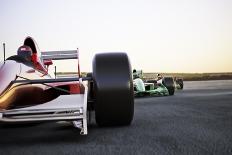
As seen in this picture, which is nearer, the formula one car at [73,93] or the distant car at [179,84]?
the formula one car at [73,93]

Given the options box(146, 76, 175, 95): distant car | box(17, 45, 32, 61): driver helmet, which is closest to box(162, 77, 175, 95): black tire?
box(146, 76, 175, 95): distant car

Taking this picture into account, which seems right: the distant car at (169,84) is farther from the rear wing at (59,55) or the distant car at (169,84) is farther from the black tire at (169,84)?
the rear wing at (59,55)

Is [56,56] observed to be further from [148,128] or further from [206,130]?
[206,130]

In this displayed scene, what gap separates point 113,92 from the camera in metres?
5.39

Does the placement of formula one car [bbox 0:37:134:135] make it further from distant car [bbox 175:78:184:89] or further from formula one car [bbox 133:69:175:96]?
distant car [bbox 175:78:184:89]

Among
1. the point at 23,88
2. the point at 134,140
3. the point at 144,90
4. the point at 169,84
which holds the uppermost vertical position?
the point at 23,88

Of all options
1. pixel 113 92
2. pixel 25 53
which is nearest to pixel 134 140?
pixel 113 92

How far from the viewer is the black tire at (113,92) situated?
5.39m

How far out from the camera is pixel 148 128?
18.2 ft

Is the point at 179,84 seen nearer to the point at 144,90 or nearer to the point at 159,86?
the point at 159,86

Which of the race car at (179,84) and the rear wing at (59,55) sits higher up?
the rear wing at (59,55)

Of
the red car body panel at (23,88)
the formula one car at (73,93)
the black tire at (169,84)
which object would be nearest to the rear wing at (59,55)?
the red car body panel at (23,88)

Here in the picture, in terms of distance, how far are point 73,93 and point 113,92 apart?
886 mm

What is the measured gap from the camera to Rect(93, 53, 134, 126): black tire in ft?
17.7
